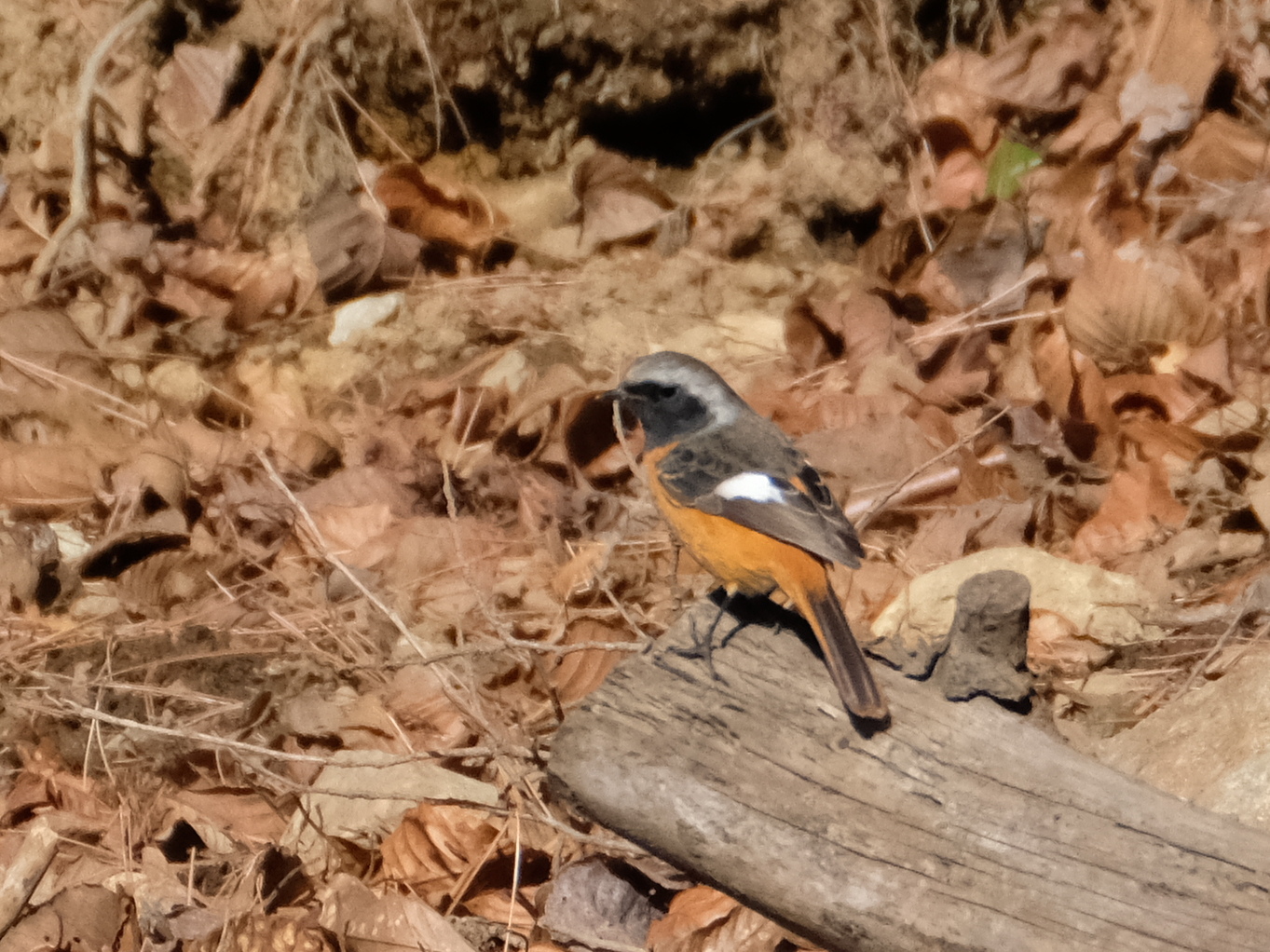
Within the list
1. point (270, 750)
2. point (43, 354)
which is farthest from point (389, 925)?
point (43, 354)

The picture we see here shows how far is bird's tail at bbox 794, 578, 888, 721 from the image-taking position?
95.0 inches

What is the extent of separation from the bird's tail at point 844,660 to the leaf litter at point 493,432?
0.22m

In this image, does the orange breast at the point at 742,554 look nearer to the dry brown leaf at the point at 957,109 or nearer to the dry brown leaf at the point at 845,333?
the dry brown leaf at the point at 845,333

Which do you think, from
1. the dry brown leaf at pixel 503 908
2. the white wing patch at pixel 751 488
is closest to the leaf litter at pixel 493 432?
the dry brown leaf at pixel 503 908

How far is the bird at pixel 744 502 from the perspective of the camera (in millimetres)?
2654

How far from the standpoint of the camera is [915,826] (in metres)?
2.26

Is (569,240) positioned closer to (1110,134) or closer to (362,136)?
(362,136)

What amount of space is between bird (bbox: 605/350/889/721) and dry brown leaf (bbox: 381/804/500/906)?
106cm

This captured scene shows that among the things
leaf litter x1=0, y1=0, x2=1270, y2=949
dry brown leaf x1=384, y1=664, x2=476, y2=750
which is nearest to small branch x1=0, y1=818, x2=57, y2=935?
leaf litter x1=0, y1=0, x2=1270, y2=949

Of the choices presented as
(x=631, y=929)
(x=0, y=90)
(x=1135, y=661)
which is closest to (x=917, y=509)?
(x=1135, y=661)

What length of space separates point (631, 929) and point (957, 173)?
4.18m

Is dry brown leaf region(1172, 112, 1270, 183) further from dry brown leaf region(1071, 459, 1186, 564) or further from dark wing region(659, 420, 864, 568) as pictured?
dark wing region(659, 420, 864, 568)

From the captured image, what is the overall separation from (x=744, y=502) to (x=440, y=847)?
141cm

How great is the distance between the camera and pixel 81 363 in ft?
18.4
